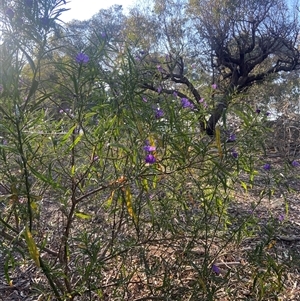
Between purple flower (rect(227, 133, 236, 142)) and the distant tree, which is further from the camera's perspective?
the distant tree

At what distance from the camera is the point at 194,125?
4.08ft

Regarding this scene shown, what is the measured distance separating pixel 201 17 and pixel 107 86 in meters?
8.76

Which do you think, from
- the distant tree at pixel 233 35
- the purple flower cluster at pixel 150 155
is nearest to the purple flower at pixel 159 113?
the purple flower cluster at pixel 150 155

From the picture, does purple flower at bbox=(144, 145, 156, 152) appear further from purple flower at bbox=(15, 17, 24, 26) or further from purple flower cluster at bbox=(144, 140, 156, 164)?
purple flower at bbox=(15, 17, 24, 26)

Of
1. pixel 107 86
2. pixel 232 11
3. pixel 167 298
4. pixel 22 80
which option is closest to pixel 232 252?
pixel 167 298

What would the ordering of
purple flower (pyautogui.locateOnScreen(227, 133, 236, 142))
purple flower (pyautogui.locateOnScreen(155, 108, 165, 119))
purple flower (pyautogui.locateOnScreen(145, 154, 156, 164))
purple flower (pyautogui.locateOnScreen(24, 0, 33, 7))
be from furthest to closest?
purple flower (pyautogui.locateOnScreen(227, 133, 236, 142))
purple flower (pyautogui.locateOnScreen(155, 108, 165, 119))
purple flower (pyautogui.locateOnScreen(145, 154, 156, 164))
purple flower (pyautogui.locateOnScreen(24, 0, 33, 7))

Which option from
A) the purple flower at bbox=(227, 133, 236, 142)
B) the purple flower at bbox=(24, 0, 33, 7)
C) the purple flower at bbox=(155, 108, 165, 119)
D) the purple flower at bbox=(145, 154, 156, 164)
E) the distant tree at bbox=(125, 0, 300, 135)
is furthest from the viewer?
the distant tree at bbox=(125, 0, 300, 135)

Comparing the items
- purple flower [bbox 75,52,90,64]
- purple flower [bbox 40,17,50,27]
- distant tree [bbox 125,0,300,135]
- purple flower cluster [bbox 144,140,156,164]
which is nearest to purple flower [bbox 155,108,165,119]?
purple flower cluster [bbox 144,140,156,164]

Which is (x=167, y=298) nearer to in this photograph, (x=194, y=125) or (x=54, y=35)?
(x=194, y=125)

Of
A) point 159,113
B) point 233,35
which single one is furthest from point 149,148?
point 233,35

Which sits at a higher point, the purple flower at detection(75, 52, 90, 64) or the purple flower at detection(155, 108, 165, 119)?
the purple flower at detection(75, 52, 90, 64)

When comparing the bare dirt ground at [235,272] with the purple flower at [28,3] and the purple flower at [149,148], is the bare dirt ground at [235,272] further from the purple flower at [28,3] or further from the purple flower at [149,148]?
the purple flower at [28,3]

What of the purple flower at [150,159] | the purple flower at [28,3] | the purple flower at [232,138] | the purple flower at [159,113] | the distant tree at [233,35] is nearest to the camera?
the purple flower at [28,3]

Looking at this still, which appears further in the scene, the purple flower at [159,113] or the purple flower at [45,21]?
the purple flower at [159,113]
